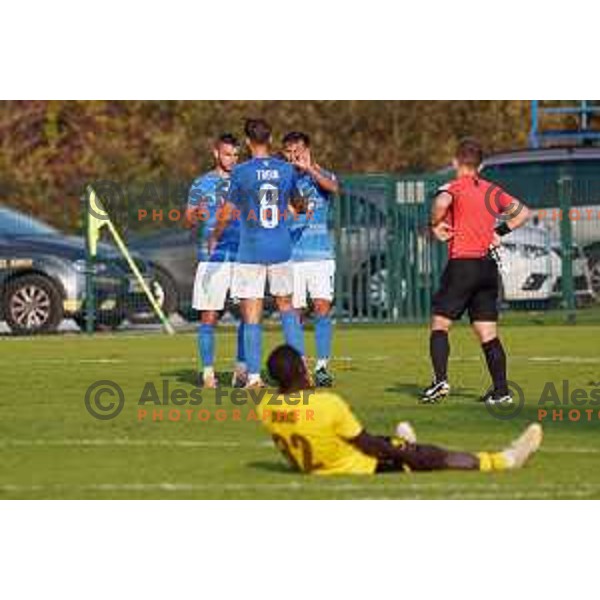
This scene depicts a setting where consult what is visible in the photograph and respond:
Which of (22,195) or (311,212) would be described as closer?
(311,212)

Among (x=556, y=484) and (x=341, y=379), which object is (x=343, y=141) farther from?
(x=556, y=484)

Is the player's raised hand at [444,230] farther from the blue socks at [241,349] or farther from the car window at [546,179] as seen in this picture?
the car window at [546,179]

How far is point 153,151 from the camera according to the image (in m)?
48.0

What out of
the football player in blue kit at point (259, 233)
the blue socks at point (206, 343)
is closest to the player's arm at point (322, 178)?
the football player in blue kit at point (259, 233)

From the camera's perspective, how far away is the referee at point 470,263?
61.1 feet

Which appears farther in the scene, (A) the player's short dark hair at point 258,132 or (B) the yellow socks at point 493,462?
Result: (A) the player's short dark hair at point 258,132

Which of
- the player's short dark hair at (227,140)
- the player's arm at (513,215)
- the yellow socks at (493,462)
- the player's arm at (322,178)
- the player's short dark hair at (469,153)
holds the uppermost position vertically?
the player's short dark hair at (227,140)

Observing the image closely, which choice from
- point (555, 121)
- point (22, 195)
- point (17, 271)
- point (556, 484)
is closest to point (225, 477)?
point (556, 484)

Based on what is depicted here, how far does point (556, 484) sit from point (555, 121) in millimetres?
32626

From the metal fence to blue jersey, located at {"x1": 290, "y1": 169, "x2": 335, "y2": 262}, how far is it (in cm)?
1040

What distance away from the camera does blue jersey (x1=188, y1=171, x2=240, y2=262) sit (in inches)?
779

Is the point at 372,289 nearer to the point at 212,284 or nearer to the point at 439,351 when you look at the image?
the point at 212,284

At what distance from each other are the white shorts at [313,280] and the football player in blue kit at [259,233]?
1500 millimetres

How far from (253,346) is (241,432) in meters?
2.64
